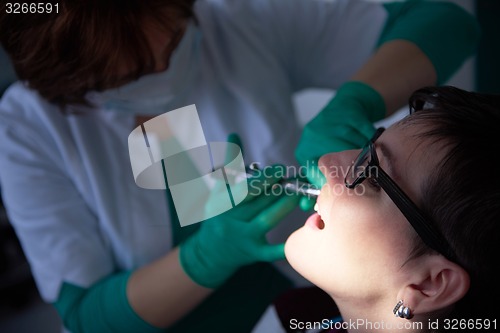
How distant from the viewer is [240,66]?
3.36 feet

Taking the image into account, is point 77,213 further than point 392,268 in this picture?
Yes

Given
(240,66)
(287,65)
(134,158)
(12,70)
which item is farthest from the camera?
(287,65)

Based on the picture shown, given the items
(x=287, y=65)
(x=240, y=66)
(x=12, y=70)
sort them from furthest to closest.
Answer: (x=287, y=65) < (x=240, y=66) < (x=12, y=70)

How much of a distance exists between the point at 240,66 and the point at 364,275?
21.5 inches

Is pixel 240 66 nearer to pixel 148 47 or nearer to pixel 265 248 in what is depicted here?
pixel 148 47

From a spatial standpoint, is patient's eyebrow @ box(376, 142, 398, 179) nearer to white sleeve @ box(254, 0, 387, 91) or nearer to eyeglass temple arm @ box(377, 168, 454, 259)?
eyeglass temple arm @ box(377, 168, 454, 259)

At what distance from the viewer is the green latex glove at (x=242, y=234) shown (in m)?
0.78

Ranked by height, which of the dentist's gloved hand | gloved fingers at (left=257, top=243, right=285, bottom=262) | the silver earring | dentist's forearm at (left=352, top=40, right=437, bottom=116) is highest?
dentist's forearm at (left=352, top=40, right=437, bottom=116)

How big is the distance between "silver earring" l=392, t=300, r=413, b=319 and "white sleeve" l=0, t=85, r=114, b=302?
0.56 m

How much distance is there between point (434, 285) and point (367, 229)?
Result: 4.1 inches

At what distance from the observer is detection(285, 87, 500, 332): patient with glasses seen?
55cm

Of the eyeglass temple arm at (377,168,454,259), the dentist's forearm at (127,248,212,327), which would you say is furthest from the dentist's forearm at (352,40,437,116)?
the dentist's forearm at (127,248,212,327)

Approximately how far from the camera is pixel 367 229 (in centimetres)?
62

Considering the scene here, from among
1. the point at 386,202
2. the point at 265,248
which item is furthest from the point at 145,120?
the point at 386,202
